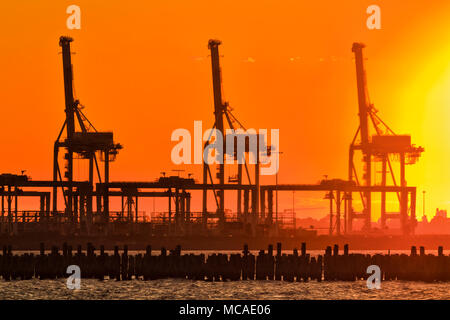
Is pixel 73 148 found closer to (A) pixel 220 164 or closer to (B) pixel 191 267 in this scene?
(A) pixel 220 164

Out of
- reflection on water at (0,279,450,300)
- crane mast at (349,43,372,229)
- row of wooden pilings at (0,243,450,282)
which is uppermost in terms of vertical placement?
crane mast at (349,43,372,229)

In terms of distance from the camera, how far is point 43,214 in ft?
503

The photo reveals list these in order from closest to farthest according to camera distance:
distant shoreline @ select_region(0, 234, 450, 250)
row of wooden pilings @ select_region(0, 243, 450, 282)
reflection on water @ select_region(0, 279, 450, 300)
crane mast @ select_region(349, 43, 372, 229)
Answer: reflection on water @ select_region(0, 279, 450, 300) → row of wooden pilings @ select_region(0, 243, 450, 282) → distant shoreline @ select_region(0, 234, 450, 250) → crane mast @ select_region(349, 43, 372, 229)

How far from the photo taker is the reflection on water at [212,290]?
248 feet

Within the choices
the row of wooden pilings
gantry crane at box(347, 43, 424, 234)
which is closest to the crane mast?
gantry crane at box(347, 43, 424, 234)

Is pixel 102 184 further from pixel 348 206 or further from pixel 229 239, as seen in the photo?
pixel 348 206

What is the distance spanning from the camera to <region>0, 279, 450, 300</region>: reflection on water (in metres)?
75.7

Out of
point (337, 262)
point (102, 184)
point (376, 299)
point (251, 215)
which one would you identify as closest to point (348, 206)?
point (251, 215)

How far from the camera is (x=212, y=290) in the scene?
78625mm

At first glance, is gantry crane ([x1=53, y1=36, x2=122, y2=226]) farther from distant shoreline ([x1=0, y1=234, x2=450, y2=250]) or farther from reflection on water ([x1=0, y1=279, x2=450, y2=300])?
reflection on water ([x1=0, y1=279, x2=450, y2=300])

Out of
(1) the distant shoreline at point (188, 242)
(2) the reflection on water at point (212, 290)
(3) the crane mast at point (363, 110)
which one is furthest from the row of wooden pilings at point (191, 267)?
(3) the crane mast at point (363, 110)
